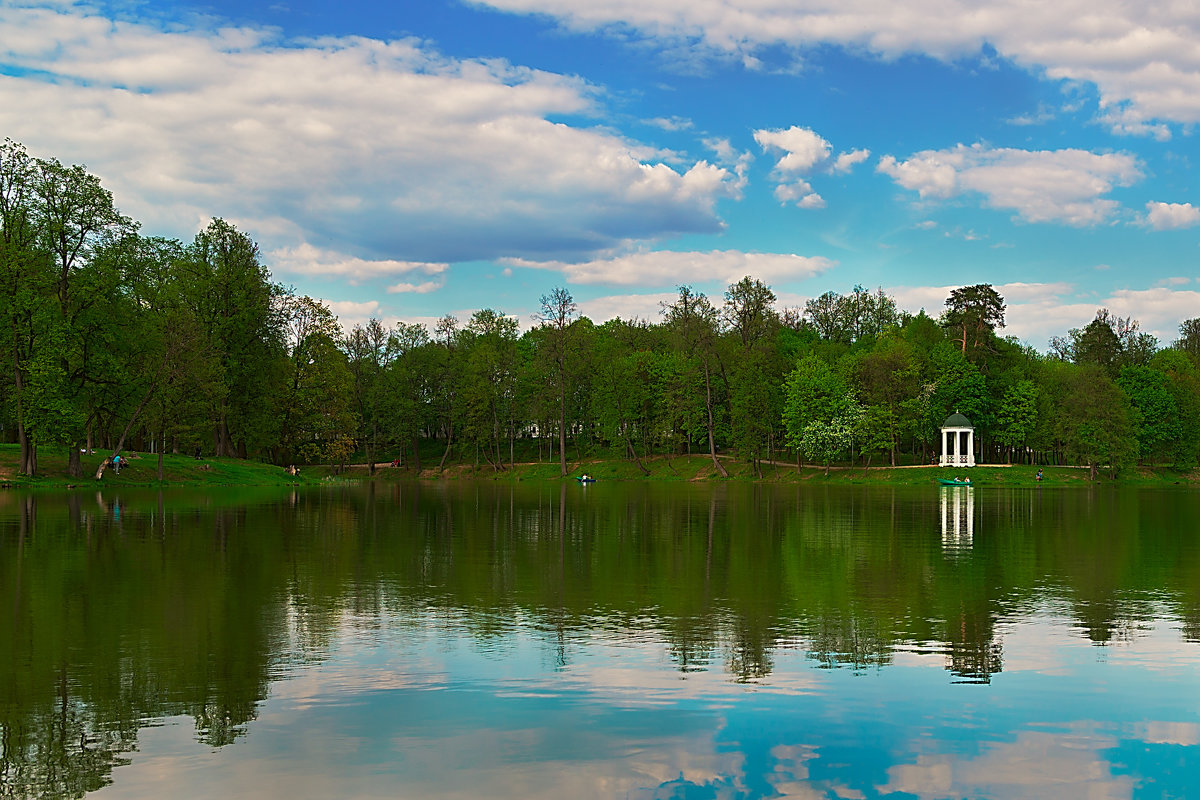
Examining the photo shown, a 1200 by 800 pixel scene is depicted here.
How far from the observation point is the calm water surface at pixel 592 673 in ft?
29.7

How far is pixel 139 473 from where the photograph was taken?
67.1m

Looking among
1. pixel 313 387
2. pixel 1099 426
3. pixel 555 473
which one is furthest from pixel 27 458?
pixel 1099 426

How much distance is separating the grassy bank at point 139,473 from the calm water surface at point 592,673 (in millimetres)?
38908

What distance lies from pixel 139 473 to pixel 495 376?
63.5m

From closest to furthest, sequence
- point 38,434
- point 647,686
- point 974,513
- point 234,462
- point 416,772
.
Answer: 1. point 416,772
2. point 647,686
3. point 974,513
4. point 38,434
5. point 234,462

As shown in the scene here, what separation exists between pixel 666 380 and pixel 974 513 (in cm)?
7204

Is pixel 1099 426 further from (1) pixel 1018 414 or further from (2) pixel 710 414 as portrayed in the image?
(2) pixel 710 414

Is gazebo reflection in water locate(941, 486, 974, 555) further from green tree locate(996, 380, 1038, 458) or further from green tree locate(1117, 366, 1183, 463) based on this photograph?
green tree locate(1117, 366, 1183, 463)

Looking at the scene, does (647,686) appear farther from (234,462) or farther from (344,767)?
(234,462)

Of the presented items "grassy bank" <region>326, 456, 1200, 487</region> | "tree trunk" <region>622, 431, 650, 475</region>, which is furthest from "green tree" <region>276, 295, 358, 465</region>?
"tree trunk" <region>622, 431, 650, 475</region>

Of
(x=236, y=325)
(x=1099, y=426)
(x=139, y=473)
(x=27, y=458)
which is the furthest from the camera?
(x=1099, y=426)

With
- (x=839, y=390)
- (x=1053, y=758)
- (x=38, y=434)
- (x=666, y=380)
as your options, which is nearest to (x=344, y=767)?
(x=1053, y=758)

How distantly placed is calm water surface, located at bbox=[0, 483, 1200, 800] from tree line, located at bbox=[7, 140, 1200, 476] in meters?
41.5

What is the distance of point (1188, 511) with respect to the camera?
49938 mm
